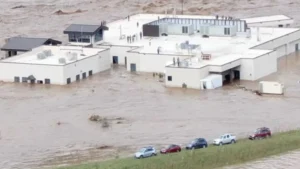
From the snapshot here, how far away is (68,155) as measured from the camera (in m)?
16.4

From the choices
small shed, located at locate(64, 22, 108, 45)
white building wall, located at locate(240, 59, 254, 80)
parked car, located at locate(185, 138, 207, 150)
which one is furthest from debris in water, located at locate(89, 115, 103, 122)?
small shed, located at locate(64, 22, 108, 45)

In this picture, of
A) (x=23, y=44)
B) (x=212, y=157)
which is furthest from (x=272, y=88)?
(x=23, y=44)

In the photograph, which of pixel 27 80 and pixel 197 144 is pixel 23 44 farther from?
pixel 197 144

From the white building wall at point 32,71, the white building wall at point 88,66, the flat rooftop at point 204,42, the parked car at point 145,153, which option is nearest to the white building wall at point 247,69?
the flat rooftop at point 204,42

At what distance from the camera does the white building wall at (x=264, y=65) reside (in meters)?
22.0

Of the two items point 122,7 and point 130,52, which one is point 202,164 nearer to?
point 130,52

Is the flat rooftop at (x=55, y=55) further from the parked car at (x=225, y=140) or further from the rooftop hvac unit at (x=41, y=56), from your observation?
the parked car at (x=225, y=140)

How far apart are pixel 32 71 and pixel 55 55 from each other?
121cm

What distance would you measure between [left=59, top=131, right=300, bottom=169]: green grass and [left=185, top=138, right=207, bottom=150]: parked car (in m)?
0.16

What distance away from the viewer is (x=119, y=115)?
62.8ft

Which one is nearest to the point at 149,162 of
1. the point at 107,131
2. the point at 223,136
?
the point at 223,136

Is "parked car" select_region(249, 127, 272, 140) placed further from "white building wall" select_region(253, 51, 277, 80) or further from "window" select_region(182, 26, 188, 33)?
"window" select_region(182, 26, 188, 33)

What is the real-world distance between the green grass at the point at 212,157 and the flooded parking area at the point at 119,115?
3.68 ft

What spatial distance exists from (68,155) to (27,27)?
13772mm
